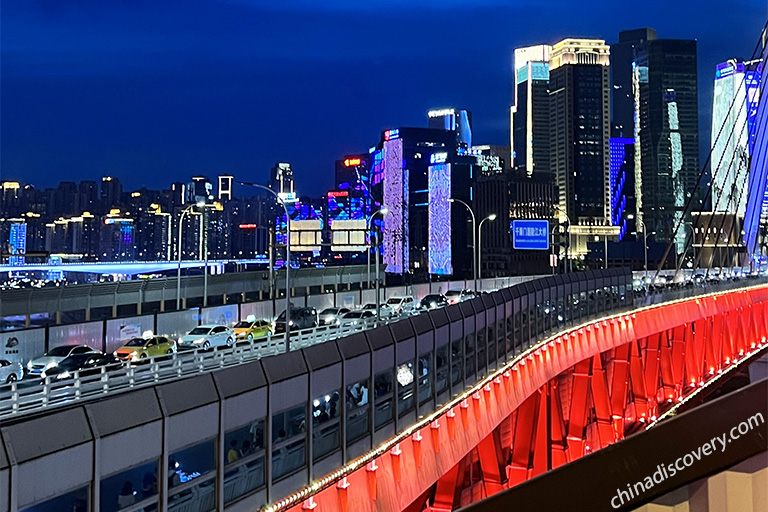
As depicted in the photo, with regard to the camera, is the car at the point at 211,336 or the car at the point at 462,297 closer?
the car at the point at 211,336

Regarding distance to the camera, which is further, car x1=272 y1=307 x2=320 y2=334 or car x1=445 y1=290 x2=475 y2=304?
car x1=445 y1=290 x2=475 y2=304

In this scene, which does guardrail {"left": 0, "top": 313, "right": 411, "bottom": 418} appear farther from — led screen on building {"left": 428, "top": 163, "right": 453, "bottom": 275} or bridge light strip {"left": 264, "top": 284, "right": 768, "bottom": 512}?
led screen on building {"left": 428, "top": 163, "right": 453, "bottom": 275}

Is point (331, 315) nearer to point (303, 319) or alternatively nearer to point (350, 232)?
point (303, 319)

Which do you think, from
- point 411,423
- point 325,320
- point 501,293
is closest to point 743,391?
point 411,423

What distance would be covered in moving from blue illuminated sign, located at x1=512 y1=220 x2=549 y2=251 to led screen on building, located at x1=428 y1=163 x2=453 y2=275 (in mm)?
43171

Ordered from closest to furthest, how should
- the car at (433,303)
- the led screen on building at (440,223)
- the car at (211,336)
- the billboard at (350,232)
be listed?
the car at (211,336) < the car at (433,303) < the billboard at (350,232) < the led screen on building at (440,223)

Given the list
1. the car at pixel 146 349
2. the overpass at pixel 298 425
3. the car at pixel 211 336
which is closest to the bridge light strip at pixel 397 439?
the overpass at pixel 298 425

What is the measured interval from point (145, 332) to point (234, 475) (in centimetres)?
2567

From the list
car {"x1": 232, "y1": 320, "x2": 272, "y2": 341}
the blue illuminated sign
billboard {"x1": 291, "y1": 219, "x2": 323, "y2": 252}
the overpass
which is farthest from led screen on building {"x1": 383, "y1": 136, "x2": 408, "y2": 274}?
the overpass

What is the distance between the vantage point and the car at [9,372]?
21.8 m

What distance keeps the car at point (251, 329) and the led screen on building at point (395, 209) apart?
368 feet

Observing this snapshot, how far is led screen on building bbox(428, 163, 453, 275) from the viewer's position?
5728 inches

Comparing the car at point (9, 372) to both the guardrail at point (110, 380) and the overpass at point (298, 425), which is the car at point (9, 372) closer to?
the guardrail at point (110, 380)

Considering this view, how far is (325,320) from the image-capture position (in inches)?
1721
